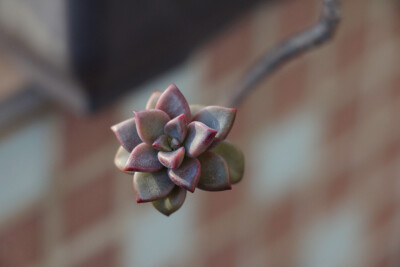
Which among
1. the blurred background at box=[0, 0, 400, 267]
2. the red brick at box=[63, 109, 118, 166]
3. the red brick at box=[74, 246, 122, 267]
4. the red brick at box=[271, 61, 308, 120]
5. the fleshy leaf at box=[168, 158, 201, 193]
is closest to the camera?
the fleshy leaf at box=[168, 158, 201, 193]

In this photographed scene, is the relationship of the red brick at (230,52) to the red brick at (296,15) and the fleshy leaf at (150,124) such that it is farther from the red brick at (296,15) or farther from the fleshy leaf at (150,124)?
the fleshy leaf at (150,124)

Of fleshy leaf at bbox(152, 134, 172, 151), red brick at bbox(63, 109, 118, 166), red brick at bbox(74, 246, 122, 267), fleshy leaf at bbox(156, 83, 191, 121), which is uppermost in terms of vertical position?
red brick at bbox(63, 109, 118, 166)

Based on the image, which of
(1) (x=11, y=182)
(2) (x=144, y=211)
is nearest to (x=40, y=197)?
(1) (x=11, y=182)

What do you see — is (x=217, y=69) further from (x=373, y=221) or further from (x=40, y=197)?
(x=373, y=221)

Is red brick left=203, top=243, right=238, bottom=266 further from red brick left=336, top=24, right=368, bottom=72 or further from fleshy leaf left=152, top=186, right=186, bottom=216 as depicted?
fleshy leaf left=152, top=186, right=186, bottom=216

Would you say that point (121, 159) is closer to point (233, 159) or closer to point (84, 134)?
point (233, 159)

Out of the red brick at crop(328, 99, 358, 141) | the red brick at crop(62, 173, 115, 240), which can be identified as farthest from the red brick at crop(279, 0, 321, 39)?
the red brick at crop(62, 173, 115, 240)

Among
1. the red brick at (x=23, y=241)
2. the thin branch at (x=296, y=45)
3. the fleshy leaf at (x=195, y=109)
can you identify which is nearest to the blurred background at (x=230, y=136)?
the red brick at (x=23, y=241)
